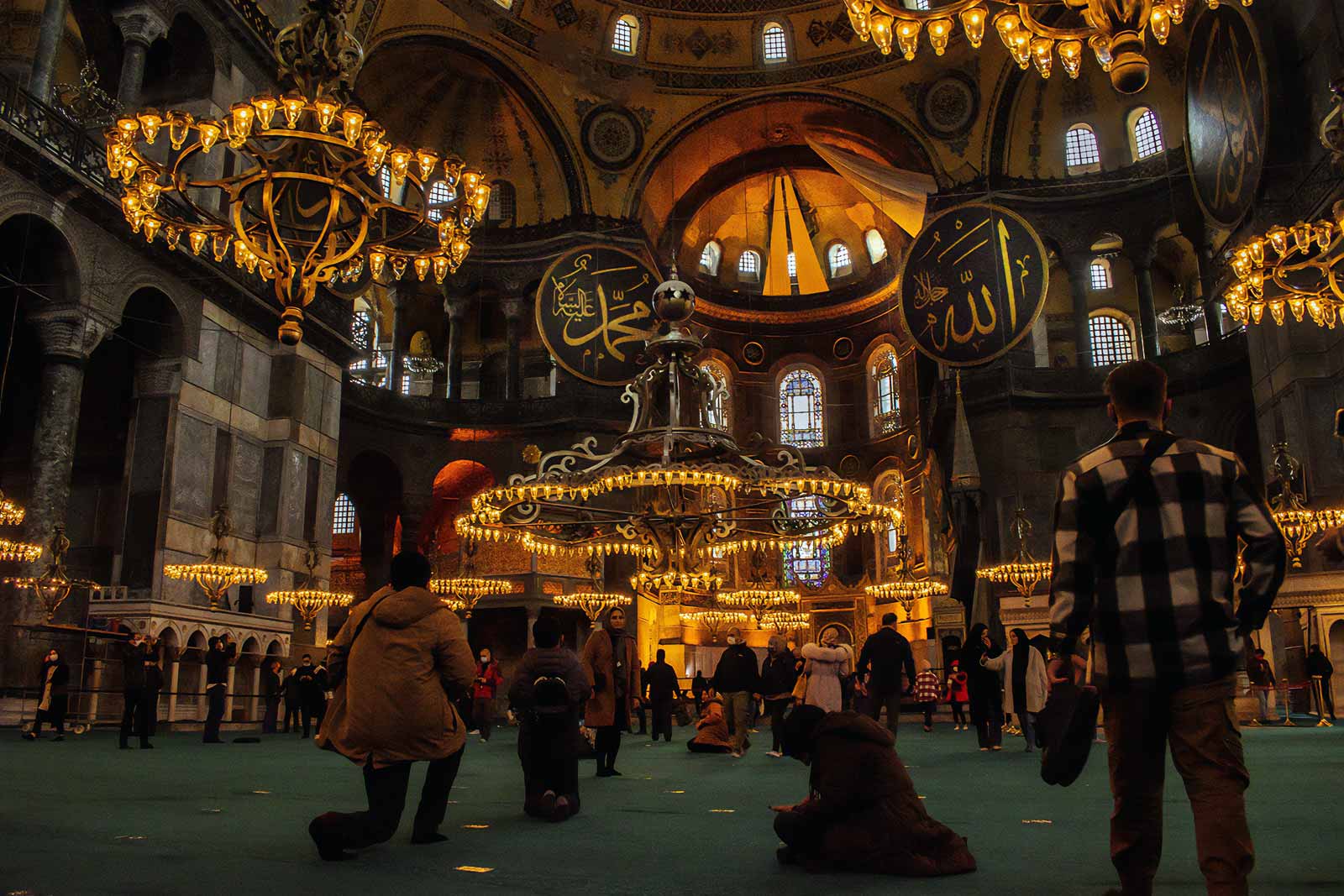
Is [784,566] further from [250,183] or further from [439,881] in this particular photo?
[439,881]

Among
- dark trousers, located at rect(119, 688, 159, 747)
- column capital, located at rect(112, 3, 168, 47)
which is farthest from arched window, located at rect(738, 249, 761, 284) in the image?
dark trousers, located at rect(119, 688, 159, 747)

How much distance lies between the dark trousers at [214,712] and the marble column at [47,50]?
6729 mm

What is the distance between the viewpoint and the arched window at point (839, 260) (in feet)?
92.7

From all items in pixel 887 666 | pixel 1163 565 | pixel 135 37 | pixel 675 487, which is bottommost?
pixel 887 666

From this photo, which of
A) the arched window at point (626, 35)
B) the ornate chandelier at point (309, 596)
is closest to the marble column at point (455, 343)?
the arched window at point (626, 35)

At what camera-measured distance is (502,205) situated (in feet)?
77.9

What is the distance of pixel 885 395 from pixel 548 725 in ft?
78.1

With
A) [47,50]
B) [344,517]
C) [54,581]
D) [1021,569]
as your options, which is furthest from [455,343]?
[54,581]

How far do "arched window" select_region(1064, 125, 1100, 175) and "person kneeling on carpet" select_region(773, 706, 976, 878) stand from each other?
68.6 ft

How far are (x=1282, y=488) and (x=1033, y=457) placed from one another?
7180mm

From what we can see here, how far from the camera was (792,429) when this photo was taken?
94.3 feet

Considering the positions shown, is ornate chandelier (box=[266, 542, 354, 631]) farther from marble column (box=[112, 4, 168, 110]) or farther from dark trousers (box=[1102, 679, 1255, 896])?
dark trousers (box=[1102, 679, 1255, 896])

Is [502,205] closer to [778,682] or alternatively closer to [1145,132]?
[1145,132]

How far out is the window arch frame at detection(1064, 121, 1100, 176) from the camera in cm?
2159
